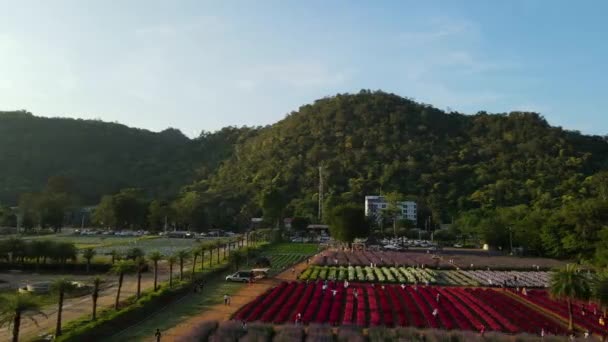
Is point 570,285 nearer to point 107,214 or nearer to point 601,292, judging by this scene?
point 601,292

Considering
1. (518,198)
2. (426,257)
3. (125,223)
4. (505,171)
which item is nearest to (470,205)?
(518,198)

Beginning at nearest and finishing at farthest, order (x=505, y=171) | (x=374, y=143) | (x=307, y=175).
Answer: (x=505, y=171) < (x=307, y=175) < (x=374, y=143)

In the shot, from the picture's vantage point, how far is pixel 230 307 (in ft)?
118

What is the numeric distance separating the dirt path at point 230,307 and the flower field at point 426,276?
282 centimetres

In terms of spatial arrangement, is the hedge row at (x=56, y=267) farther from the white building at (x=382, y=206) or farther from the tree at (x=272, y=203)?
the white building at (x=382, y=206)

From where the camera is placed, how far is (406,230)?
118 metres

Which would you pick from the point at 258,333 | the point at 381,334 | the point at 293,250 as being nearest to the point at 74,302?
the point at 258,333

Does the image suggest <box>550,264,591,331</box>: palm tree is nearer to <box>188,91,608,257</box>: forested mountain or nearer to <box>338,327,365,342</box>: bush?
<box>338,327,365,342</box>: bush

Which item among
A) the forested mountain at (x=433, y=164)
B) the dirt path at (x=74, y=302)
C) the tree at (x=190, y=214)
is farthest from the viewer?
the forested mountain at (x=433, y=164)

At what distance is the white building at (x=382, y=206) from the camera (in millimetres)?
135550

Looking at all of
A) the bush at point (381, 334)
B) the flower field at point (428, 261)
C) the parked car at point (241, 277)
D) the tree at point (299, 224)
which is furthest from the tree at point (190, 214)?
the bush at point (381, 334)

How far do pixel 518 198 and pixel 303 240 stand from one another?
59.4 meters

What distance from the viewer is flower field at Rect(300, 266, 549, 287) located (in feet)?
164

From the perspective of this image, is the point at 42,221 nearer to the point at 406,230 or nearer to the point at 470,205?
the point at 406,230
